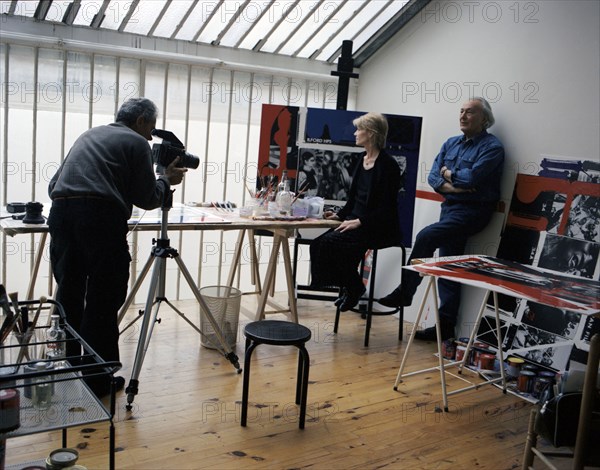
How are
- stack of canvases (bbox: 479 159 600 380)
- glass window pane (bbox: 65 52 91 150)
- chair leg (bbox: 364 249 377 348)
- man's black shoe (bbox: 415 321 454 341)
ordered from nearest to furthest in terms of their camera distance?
stack of canvases (bbox: 479 159 600 380) → chair leg (bbox: 364 249 377 348) → glass window pane (bbox: 65 52 91 150) → man's black shoe (bbox: 415 321 454 341)

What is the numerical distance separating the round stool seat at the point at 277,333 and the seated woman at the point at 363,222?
1165 millimetres

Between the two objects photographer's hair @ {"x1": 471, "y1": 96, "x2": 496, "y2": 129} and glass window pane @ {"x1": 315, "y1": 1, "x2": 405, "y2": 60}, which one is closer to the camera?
photographer's hair @ {"x1": 471, "y1": 96, "x2": 496, "y2": 129}

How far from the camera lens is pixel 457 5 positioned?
4.64m

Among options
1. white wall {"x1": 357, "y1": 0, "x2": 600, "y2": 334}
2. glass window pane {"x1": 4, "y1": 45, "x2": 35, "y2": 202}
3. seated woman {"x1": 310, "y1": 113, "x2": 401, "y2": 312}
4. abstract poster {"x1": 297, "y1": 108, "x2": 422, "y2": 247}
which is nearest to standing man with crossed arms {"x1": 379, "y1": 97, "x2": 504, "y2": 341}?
white wall {"x1": 357, "y1": 0, "x2": 600, "y2": 334}

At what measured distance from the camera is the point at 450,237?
436cm

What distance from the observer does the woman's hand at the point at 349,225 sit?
14.0 feet

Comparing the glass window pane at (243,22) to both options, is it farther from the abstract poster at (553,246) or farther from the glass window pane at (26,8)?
the abstract poster at (553,246)

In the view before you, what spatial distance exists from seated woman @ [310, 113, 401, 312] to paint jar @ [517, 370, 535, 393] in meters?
1.15

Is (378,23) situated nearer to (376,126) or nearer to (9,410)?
(376,126)

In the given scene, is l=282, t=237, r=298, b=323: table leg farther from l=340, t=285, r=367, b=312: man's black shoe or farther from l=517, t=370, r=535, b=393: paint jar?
l=517, t=370, r=535, b=393: paint jar

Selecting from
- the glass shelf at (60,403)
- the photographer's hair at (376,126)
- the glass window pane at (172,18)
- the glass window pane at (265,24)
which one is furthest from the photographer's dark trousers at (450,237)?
the glass shelf at (60,403)

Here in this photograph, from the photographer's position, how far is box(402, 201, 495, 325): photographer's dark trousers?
4304 millimetres

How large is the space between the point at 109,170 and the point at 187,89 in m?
1.96

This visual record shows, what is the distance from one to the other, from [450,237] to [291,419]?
177cm
